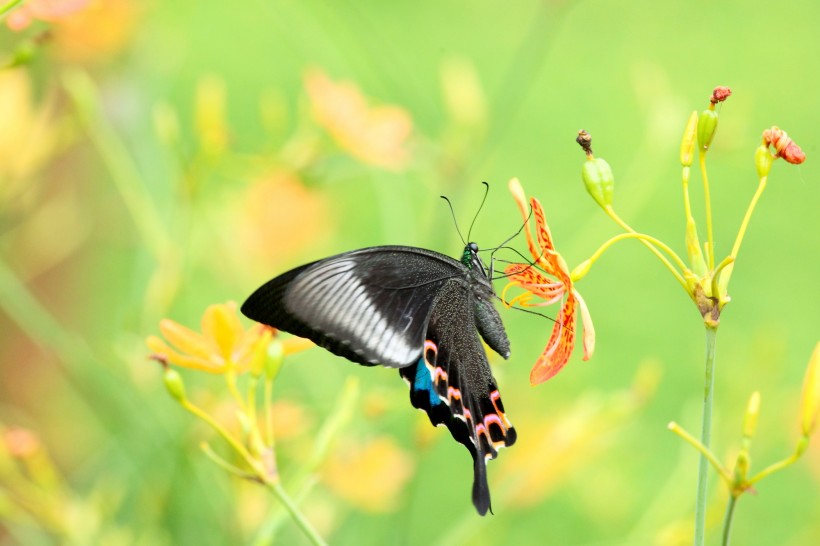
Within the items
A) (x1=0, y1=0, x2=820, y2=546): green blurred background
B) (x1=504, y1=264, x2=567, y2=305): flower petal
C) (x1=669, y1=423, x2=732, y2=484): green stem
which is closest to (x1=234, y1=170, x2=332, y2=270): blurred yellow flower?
(x1=0, y1=0, x2=820, y2=546): green blurred background

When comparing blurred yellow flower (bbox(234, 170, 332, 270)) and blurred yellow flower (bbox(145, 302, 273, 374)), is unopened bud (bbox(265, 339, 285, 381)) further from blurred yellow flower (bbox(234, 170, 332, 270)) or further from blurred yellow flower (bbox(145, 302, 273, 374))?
blurred yellow flower (bbox(234, 170, 332, 270))

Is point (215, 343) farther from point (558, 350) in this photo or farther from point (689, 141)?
point (689, 141)

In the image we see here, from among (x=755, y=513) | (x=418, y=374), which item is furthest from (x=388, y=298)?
(x=755, y=513)

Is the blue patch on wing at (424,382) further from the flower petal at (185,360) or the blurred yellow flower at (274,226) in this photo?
the blurred yellow flower at (274,226)

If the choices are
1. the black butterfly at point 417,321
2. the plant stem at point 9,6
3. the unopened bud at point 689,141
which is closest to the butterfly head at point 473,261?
the black butterfly at point 417,321

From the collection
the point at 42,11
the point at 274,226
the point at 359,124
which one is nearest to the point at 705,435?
the point at 42,11

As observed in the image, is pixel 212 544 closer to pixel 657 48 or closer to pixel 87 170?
pixel 87 170
